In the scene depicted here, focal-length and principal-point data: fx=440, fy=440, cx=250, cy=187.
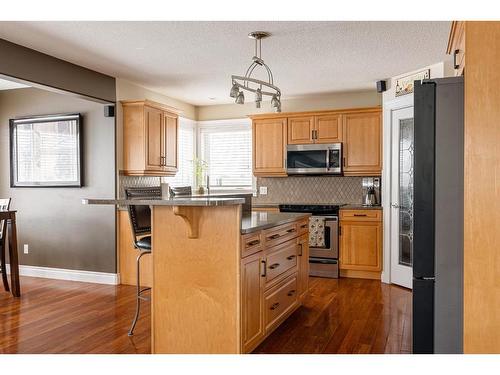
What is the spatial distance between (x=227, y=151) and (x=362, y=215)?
254 cm

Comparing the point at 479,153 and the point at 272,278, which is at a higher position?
the point at 479,153

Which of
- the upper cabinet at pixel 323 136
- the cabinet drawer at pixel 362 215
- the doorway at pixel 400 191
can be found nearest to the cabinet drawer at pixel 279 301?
the doorway at pixel 400 191

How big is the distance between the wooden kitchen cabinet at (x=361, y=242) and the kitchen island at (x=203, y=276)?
2786 millimetres

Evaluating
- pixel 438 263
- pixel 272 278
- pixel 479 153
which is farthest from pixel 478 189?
pixel 272 278

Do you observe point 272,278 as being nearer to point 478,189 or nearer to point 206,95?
point 478,189

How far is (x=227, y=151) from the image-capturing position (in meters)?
7.08

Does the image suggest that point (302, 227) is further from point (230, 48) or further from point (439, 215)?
point (439, 215)

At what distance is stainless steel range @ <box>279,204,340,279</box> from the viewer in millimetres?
5619

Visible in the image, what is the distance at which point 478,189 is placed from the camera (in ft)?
6.73

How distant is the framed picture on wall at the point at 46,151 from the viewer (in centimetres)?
539

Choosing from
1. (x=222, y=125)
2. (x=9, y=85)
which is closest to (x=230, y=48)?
(x=222, y=125)

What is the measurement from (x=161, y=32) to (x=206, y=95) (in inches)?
106

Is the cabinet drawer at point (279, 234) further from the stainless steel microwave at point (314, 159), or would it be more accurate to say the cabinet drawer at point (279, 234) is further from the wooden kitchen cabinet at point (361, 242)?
the stainless steel microwave at point (314, 159)

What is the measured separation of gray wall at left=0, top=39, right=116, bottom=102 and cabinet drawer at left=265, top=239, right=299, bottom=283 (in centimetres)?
275
